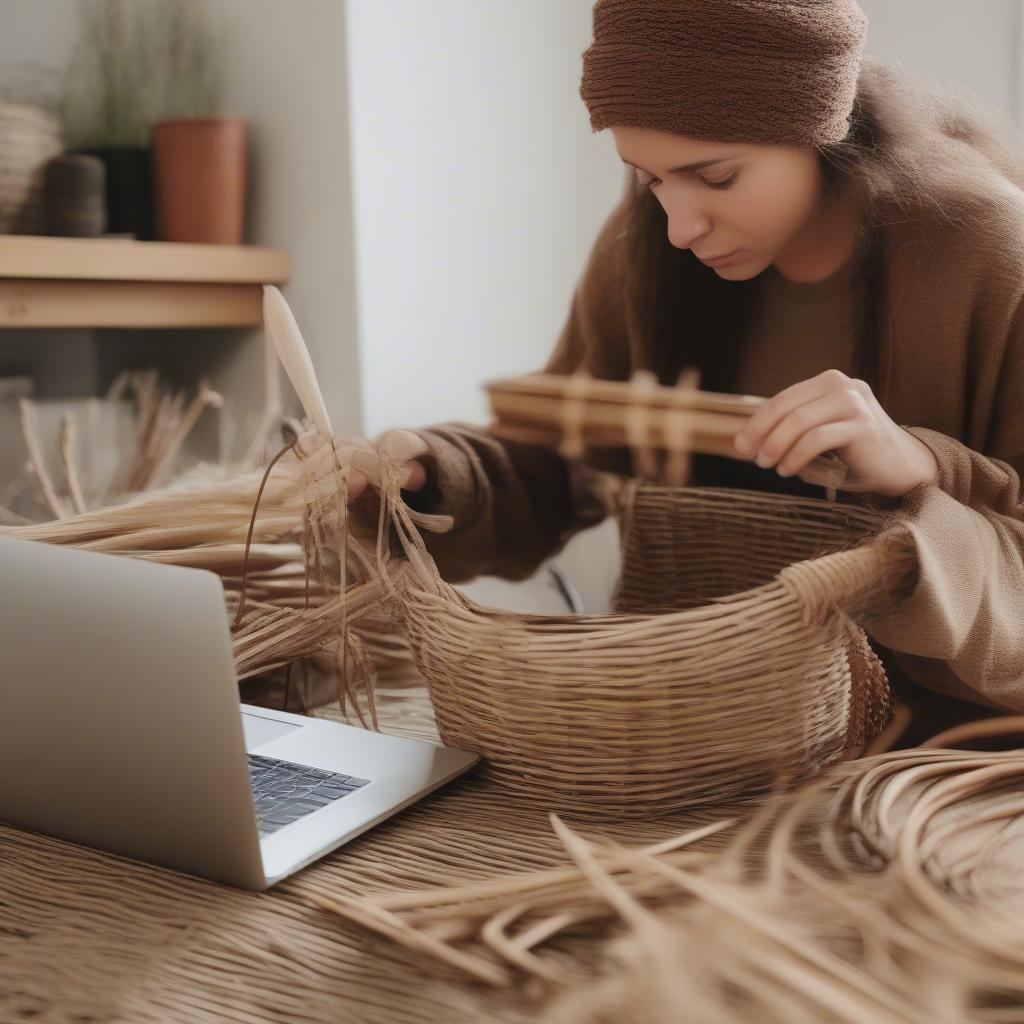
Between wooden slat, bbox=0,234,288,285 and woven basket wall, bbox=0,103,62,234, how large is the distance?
0.09 ft

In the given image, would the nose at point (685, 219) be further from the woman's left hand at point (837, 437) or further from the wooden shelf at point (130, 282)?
the wooden shelf at point (130, 282)

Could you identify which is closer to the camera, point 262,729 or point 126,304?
point 262,729

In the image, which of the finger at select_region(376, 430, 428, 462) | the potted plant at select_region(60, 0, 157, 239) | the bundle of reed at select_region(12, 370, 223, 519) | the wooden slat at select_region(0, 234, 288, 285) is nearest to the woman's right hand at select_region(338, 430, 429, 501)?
the finger at select_region(376, 430, 428, 462)

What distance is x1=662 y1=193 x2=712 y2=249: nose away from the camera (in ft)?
2.62

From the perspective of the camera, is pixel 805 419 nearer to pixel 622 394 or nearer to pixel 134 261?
pixel 622 394

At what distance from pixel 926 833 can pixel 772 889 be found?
Result: 112 millimetres

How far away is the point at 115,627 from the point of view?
470 mm

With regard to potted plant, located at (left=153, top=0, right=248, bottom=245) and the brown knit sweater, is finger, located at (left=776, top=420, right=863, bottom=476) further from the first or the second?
potted plant, located at (left=153, top=0, right=248, bottom=245)

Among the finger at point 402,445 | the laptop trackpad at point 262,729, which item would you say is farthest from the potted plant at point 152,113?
the laptop trackpad at point 262,729

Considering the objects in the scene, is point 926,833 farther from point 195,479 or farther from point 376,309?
point 376,309

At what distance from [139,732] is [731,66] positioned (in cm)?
53

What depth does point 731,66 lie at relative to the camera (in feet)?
2.37

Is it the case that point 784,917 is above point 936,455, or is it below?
below

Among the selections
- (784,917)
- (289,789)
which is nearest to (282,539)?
(289,789)
